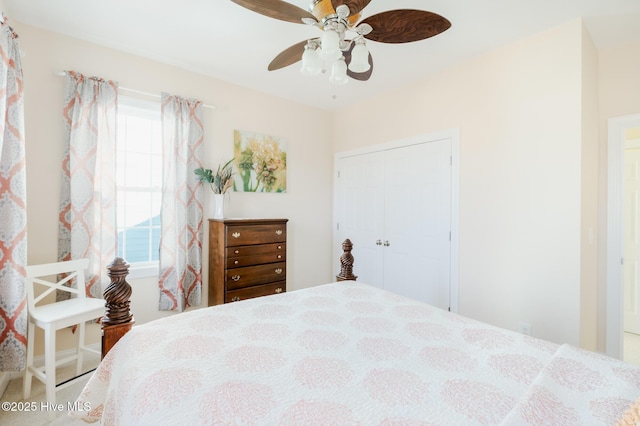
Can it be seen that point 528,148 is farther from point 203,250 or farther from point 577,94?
point 203,250

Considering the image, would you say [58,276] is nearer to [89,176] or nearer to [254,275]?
[89,176]

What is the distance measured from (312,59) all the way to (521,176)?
6.29 ft

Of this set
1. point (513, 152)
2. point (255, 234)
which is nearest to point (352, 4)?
point (513, 152)

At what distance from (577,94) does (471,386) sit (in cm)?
225

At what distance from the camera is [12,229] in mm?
1843

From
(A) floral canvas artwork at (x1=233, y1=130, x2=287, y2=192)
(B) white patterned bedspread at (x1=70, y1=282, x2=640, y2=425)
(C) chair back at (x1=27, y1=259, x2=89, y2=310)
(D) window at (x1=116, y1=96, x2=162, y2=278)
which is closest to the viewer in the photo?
(B) white patterned bedspread at (x1=70, y1=282, x2=640, y2=425)

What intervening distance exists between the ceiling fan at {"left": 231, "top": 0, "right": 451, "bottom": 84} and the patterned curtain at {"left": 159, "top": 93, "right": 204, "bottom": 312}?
174 cm

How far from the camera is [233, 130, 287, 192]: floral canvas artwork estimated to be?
3.31 meters

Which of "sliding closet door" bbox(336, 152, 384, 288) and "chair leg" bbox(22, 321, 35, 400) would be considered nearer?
"chair leg" bbox(22, 321, 35, 400)

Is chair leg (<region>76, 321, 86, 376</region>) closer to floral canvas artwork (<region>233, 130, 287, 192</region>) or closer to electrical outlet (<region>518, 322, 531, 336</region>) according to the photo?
floral canvas artwork (<region>233, 130, 287, 192</region>)

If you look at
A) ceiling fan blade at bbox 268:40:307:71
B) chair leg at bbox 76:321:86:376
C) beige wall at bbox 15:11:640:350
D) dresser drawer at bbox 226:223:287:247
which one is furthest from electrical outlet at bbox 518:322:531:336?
chair leg at bbox 76:321:86:376

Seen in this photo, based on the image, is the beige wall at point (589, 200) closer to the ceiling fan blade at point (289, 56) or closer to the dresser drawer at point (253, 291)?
the ceiling fan blade at point (289, 56)

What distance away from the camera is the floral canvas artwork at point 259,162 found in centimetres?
331

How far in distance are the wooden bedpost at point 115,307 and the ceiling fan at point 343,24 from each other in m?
1.33
